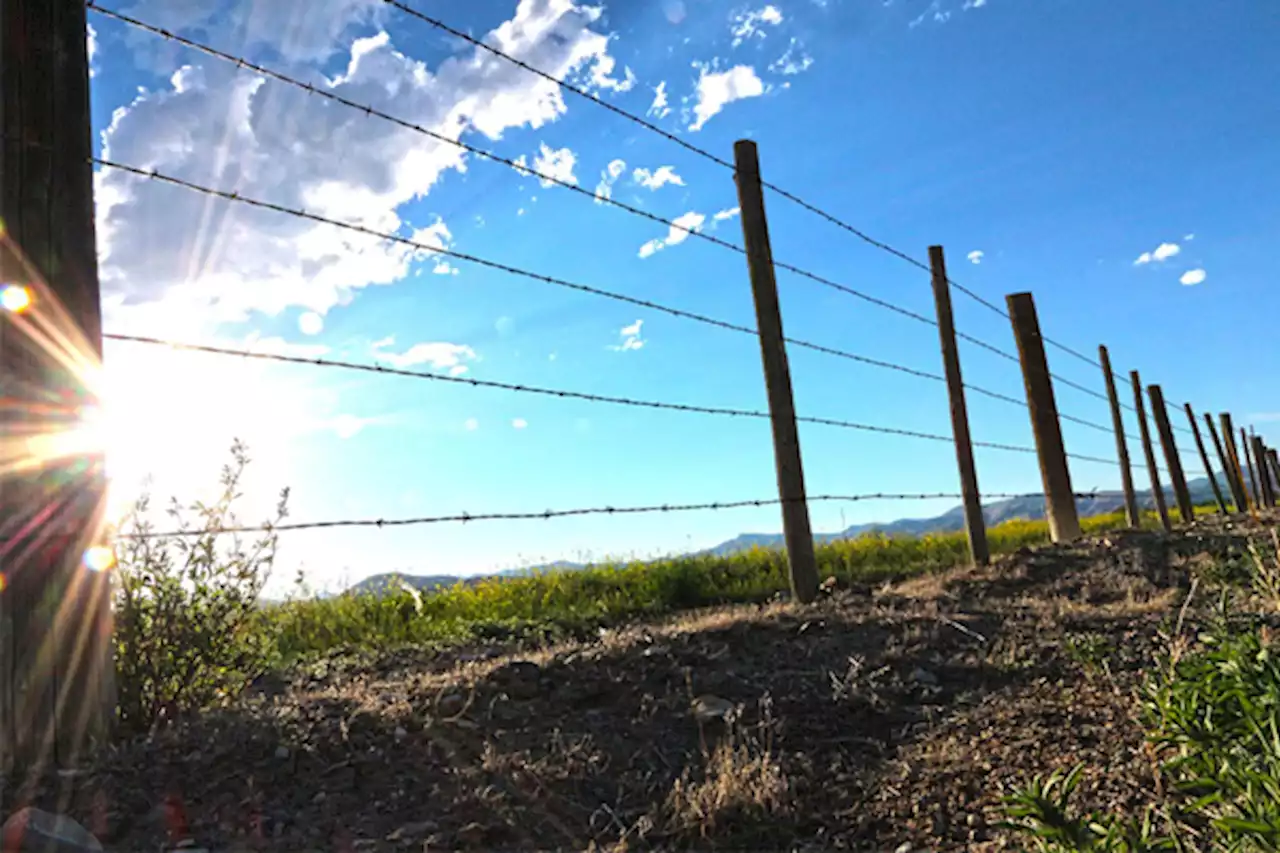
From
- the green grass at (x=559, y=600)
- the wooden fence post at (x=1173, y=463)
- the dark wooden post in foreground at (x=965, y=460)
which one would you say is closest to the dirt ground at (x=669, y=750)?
the green grass at (x=559, y=600)

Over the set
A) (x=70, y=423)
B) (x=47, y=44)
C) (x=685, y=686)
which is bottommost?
(x=685, y=686)

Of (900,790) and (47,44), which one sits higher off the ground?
(47,44)

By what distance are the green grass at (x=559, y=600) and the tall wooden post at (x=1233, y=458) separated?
1343 cm

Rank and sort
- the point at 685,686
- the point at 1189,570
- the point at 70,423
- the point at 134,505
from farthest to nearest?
the point at 1189,570, the point at 685,686, the point at 134,505, the point at 70,423

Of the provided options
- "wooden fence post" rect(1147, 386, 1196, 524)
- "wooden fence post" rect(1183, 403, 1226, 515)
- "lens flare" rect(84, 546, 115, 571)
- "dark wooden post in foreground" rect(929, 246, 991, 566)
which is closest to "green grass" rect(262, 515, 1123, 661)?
"dark wooden post in foreground" rect(929, 246, 991, 566)

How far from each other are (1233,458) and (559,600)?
19516 millimetres

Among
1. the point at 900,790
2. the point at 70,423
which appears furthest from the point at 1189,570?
the point at 70,423

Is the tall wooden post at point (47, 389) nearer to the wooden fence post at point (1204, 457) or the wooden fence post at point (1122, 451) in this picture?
the wooden fence post at point (1122, 451)

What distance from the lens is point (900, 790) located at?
2.72m

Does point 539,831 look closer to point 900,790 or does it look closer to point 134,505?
point 900,790

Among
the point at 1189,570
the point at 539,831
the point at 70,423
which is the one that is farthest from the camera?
the point at 1189,570

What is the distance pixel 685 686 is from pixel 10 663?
7.43 feet

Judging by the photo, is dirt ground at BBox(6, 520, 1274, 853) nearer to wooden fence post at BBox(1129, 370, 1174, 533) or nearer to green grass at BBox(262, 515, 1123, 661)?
green grass at BBox(262, 515, 1123, 661)

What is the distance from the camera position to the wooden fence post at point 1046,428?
30.8 ft
